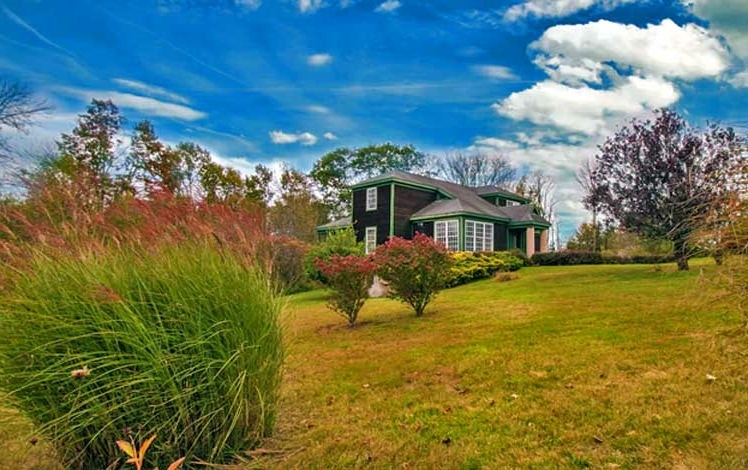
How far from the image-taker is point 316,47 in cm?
958

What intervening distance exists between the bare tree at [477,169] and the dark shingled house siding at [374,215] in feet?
60.0

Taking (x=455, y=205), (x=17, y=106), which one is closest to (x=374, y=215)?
(x=455, y=205)

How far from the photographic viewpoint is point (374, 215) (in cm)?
2375

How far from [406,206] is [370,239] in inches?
117

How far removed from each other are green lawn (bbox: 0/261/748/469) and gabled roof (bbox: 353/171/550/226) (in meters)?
15.2

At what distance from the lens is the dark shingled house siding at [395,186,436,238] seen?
22.9 metres

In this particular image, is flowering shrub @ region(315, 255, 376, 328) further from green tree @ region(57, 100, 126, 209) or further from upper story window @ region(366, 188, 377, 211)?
upper story window @ region(366, 188, 377, 211)

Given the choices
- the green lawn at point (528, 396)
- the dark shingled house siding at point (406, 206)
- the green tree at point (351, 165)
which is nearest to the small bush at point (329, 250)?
the dark shingled house siding at point (406, 206)

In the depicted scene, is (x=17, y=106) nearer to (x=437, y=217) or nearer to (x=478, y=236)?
(x=437, y=217)

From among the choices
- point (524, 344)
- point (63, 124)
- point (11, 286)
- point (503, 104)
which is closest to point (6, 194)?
point (11, 286)

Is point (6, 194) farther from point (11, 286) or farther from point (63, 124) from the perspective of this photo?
point (63, 124)

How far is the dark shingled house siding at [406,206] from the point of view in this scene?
22.9 metres

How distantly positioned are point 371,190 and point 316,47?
14.7 meters

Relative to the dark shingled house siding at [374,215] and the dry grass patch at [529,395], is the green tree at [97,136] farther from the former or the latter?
the dry grass patch at [529,395]
